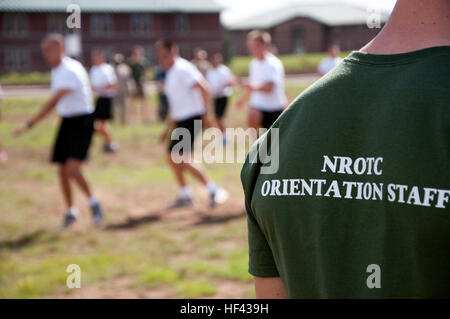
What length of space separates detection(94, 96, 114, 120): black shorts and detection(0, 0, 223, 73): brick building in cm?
3181

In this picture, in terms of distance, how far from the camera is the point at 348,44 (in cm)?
4822

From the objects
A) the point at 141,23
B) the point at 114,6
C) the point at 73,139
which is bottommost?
the point at 73,139

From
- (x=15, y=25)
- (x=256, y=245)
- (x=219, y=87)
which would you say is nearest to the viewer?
(x=256, y=245)

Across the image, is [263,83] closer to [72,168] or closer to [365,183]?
[72,168]

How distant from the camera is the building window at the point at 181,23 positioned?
153 ft

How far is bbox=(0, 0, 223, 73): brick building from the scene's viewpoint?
44000 millimetres

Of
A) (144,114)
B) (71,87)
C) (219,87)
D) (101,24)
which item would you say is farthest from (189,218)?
(101,24)

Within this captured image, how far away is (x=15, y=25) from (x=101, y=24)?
6.37 meters

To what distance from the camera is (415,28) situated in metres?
1.05

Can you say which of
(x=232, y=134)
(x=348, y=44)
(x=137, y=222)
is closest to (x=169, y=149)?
(x=137, y=222)

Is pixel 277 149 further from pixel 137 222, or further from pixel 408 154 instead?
pixel 137 222

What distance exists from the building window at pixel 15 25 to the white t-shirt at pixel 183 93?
130ft

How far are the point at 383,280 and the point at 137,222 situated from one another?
6.66 meters

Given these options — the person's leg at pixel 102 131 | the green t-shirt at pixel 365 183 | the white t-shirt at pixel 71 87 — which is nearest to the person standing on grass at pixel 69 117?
the white t-shirt at pixel 71 87
